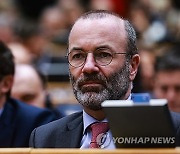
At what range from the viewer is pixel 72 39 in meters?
4.69

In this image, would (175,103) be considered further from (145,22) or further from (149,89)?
(145,22)

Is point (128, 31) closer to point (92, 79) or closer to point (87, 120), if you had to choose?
point (92, 79)

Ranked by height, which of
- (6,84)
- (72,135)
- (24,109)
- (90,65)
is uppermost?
(6,84)

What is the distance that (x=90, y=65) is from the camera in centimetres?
448

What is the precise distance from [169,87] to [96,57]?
10.3ft

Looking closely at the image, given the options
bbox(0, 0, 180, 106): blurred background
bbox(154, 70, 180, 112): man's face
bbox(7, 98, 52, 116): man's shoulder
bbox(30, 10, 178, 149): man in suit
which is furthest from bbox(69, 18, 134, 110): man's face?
bbox(0, 0, 180, 106): blurred background

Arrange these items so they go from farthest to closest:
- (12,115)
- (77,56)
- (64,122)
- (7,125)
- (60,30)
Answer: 1. (60,30)
2. (12,115)
3. (7,125)
4. (64,122)
5. (77,56)

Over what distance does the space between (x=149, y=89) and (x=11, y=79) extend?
284 cm

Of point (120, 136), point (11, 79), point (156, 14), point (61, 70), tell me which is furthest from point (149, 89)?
point (120, 136)

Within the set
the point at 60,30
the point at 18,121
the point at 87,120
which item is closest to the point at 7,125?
the point at 18,121

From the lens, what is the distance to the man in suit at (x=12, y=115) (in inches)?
249

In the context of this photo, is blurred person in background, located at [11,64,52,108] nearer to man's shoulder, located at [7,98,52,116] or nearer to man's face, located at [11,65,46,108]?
man's face, located at [11,65,46,108]

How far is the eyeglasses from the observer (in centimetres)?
452

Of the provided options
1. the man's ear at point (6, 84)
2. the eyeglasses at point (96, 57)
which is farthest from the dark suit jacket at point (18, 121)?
the eyeglasses at point (96, 57)
